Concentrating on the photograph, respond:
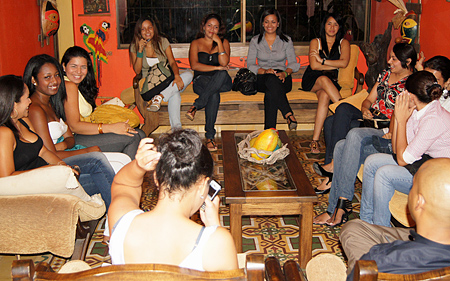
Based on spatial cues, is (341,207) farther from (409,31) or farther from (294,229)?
(409,31)

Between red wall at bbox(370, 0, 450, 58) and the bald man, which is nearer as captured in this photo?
the bald man

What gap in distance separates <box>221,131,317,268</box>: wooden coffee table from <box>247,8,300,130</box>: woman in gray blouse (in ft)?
6.43

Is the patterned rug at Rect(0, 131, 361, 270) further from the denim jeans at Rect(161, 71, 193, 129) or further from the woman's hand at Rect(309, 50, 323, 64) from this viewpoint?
the woman's hand at Rect(309, 50, 323, 64)

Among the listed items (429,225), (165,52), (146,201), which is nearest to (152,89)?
(165,52)

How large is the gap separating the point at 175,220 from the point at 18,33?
3802 millimetres

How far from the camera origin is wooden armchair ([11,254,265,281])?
1.16 m

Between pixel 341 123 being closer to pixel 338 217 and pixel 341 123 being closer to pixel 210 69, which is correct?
pixel 338 217

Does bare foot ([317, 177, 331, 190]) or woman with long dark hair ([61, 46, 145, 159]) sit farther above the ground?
woman with long dark hair ([61, 46, 145, 159])

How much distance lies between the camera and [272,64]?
5.25 metres

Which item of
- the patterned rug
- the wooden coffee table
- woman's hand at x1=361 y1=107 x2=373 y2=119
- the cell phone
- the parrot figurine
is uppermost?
the parrot figurine

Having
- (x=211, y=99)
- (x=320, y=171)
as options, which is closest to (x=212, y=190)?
(x=320, y=171)

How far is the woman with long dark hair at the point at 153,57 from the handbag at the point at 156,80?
4cm

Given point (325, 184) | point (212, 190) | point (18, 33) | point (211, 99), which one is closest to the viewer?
point (212, 190)

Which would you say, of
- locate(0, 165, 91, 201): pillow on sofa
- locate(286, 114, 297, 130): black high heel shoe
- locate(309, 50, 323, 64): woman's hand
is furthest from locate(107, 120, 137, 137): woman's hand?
locate(309, 50, 323, 64): woman's hand
